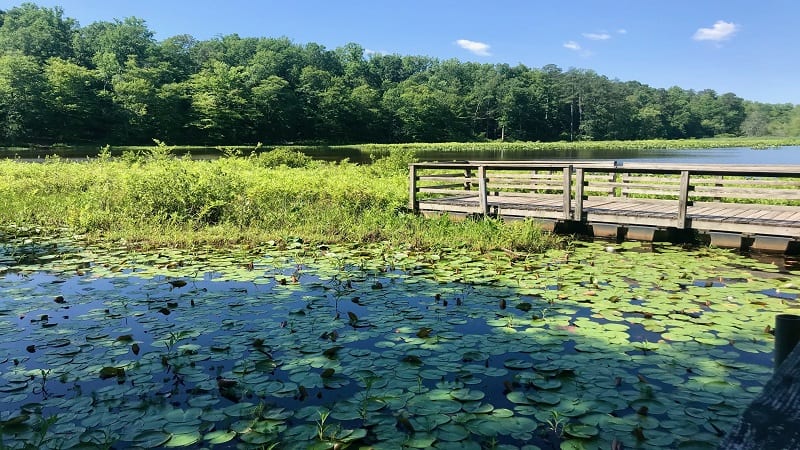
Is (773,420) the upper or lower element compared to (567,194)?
upper

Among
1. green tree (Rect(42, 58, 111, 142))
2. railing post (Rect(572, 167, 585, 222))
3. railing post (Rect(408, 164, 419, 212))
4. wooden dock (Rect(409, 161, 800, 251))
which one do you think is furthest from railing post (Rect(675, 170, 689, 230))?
green tree (Rect(42, 58, 111, 142))

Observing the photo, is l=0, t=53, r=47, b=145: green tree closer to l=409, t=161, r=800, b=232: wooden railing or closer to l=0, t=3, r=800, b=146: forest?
l=0, t=3, r=800, b=146: forest

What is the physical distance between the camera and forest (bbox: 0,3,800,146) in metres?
65.8

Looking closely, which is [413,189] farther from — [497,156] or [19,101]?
[19,101]

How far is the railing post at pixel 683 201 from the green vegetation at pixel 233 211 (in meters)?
2.05

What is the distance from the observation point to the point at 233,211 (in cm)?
1123

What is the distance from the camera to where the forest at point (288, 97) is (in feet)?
216

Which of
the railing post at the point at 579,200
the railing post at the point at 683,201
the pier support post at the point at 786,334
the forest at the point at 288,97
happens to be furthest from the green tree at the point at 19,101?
the pier support post at the point at 786,334

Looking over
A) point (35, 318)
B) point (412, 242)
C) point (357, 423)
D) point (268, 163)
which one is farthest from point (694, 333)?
point (268, 163)

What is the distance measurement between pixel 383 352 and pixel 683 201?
6729 mm

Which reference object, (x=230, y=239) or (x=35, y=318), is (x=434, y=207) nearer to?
(x=230, y=239)

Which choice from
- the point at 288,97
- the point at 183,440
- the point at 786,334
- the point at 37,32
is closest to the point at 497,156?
the point at 288,97

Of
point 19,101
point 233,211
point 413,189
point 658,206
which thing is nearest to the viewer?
point 658,206

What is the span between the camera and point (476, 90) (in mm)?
117375
